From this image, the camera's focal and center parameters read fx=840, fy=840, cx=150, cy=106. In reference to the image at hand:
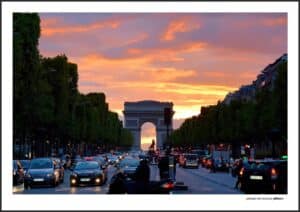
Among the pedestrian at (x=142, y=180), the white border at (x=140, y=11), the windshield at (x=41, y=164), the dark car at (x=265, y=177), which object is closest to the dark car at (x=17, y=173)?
the windshield at (x=41, y=164)

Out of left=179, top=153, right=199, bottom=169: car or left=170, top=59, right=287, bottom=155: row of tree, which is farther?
left=179, top=153, right=199, bottom=169: car

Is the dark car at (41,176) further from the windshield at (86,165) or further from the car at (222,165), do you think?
the car at (222,165)

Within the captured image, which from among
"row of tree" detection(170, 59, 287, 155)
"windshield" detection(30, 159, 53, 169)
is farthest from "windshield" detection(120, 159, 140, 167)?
"row of tree" detection(170, 59, 287, 155)

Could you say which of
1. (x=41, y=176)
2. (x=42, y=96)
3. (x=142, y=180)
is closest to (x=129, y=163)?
(x=41, y=176)

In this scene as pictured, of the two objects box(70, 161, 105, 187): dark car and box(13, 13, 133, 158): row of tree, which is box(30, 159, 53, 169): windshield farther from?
box(13, 13, 133, 158): row of tree

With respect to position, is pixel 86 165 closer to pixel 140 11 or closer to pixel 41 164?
pixel 41 164

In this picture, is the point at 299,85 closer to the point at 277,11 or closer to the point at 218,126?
the point at 277,11
